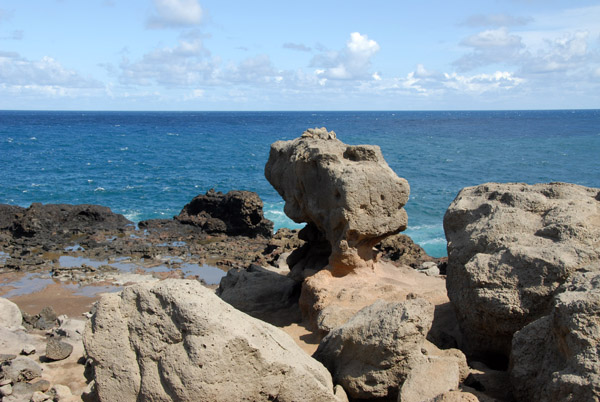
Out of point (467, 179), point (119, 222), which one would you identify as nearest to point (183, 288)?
point (119, 222)

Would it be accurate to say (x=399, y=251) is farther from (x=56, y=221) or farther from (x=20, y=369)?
(x=56, y=221)

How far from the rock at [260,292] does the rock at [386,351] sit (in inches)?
176

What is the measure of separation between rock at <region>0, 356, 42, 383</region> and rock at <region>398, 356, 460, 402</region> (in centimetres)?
505

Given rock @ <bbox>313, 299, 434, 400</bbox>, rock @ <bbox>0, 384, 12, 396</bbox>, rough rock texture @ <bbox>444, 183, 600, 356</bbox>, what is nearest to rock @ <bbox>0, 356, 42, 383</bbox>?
rock @ <bbox>0, 384, 12, 396</bbox>

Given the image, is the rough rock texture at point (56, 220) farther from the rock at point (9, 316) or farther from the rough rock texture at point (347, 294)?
the rough rock texture at point (347, 294)

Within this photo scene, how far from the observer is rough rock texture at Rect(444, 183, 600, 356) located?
6355mm

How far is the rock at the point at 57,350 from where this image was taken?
27.1 ft

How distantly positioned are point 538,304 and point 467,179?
32.4 metres

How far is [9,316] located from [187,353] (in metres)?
7.04

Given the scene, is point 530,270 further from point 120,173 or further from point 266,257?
point 120,173

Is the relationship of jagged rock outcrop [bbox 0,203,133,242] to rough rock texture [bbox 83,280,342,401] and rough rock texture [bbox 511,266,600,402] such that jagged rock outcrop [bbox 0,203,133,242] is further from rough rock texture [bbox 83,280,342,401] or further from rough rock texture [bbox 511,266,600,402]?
rough rock texture [bbox 511,266,600,402]

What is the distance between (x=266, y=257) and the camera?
16797 millimetres

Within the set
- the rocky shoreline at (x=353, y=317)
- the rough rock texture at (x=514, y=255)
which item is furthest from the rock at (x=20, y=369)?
the rough rock texture at (x=514, y=255)

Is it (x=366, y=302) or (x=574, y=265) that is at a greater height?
(x=574, y=265)
